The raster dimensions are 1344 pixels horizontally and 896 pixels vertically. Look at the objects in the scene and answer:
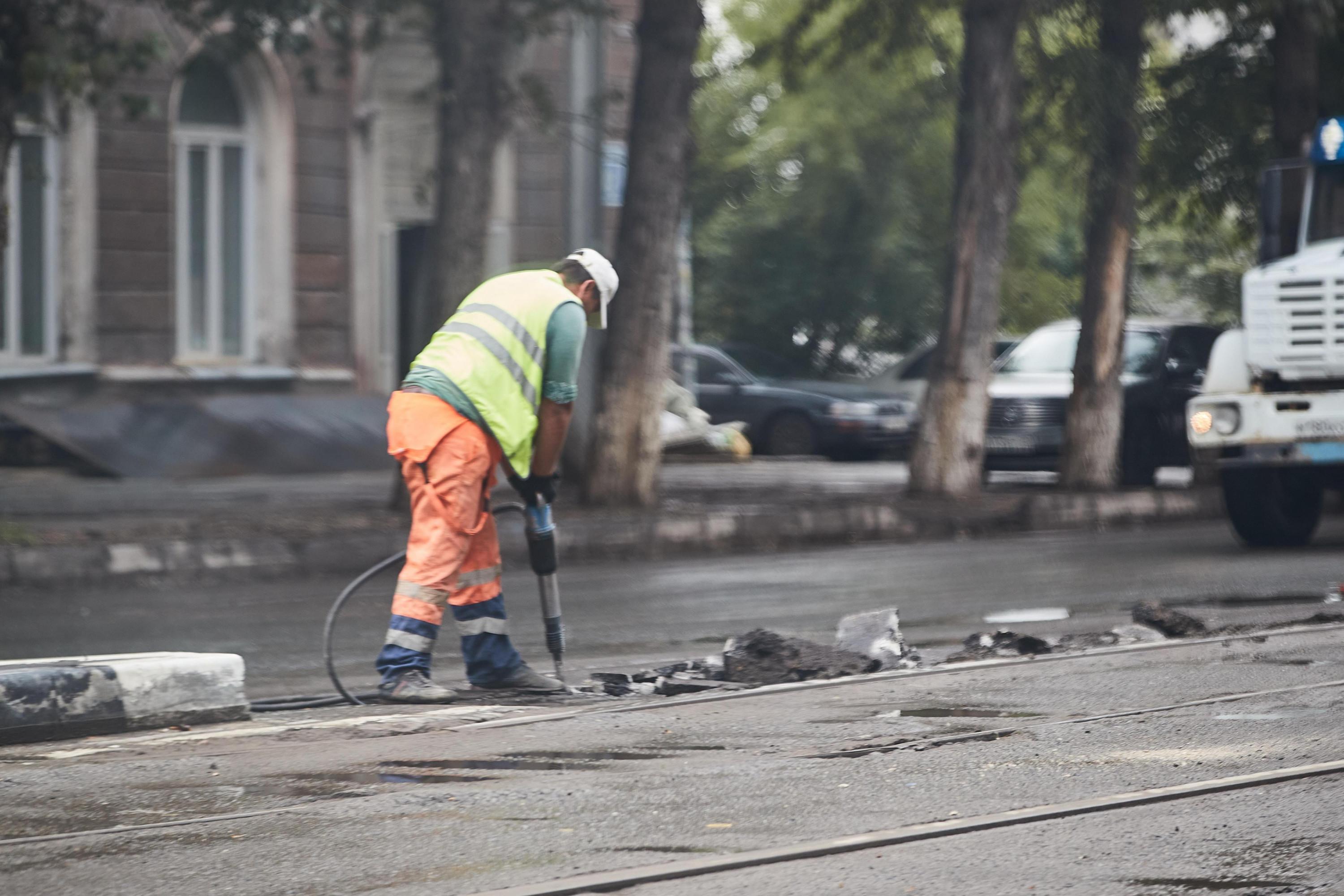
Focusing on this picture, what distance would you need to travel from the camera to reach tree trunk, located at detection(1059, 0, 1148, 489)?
1614 cm

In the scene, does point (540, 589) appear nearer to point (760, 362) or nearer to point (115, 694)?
point (115, 694)

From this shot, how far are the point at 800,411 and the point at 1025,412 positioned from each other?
592 cm

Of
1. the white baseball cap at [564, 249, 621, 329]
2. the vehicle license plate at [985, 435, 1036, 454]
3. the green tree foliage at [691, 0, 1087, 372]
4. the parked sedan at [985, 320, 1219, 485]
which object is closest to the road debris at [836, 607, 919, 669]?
the white baseball cap at [564, 249, 621, 329]

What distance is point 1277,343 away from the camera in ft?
37.3

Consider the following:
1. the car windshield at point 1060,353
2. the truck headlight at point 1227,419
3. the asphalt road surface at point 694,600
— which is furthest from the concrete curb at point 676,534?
the truck headlight at point 1227,419

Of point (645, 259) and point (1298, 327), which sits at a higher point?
point (645, 259)

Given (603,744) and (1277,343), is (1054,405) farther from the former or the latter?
(603,744)

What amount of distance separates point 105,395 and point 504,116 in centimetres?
675

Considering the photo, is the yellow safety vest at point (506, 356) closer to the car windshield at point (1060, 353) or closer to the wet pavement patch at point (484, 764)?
the wet pavement patch at point (484, 764)

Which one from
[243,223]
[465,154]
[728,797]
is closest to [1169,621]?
[728,797]

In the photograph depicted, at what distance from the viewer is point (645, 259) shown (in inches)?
552

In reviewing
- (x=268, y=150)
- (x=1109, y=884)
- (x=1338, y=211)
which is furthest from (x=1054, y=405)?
(x=1109, y=884)

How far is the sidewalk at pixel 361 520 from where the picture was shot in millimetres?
11383

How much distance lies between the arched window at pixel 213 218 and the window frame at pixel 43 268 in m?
1.40
